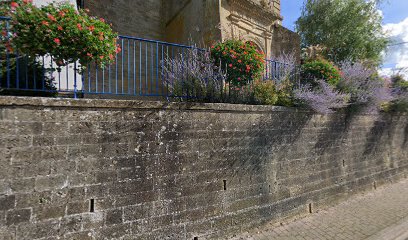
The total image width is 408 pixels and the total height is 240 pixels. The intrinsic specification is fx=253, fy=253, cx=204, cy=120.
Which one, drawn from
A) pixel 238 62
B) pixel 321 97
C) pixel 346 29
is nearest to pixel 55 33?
pixel 238 62

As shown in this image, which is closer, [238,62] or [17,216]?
[17,216]

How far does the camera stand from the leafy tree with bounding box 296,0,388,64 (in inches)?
523

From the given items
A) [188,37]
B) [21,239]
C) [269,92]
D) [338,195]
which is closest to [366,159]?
[338,195]

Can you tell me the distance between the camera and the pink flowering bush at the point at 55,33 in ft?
9.27

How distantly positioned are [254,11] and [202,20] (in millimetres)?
2017

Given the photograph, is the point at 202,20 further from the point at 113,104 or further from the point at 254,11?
the point at 113,104

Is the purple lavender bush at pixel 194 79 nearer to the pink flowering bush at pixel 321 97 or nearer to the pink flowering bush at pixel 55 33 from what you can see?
the pink flowering bush at pixel 55 33

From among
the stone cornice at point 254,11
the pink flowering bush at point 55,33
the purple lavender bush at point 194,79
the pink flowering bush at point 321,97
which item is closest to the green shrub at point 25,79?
the pink flowering bush at point 55,33

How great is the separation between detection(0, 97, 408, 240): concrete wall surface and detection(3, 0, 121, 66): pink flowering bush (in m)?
0.61

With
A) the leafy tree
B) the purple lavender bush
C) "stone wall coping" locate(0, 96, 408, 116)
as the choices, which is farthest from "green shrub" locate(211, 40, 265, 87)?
the leafy tree

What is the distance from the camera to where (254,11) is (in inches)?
362

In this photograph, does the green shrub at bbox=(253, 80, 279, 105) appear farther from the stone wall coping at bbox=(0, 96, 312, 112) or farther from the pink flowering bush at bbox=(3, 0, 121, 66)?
the pink flowering bush at bbox=(3, 0, 121, 66)

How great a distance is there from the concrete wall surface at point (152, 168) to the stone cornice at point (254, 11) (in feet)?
16.3

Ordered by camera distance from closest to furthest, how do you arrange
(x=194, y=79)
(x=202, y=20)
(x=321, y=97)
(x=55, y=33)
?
(x=55, y=33), (x=194, y=79), (x=321, y=97), (x=202, y=20)
